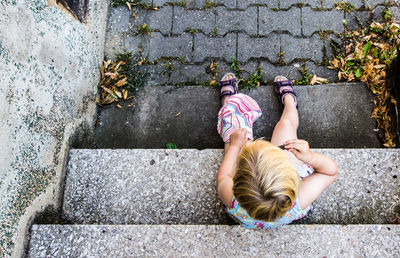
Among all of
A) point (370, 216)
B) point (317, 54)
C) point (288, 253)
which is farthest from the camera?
point (317, 54)

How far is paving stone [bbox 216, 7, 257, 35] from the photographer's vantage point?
285 centimetres

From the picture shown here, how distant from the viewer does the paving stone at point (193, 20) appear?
9.46 feet

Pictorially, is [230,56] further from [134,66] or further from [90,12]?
[90,12]

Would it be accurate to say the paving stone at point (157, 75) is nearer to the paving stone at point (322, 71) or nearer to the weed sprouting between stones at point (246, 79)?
the weed sprouting between stones at point (246, 79)

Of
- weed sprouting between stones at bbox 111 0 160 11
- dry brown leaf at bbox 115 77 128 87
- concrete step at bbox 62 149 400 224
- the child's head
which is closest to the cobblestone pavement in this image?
weed sprouting between stones at bbox 111 0 160 11

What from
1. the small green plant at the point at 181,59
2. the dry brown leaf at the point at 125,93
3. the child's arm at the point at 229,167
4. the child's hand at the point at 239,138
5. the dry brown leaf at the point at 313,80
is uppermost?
the small green plant at the point at 181,59

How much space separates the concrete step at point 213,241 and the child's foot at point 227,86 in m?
1.15

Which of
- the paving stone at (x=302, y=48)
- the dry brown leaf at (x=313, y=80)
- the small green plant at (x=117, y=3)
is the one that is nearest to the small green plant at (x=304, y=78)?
the dry brown leaf at (x=313, y=80)

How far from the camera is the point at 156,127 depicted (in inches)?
105

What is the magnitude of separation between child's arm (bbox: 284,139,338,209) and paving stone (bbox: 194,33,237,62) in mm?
1209

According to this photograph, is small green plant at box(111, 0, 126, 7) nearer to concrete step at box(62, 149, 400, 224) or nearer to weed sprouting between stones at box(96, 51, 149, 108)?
weed sprouting between stones at box(96, 51, 149, 108)

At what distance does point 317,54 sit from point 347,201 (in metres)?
1.33

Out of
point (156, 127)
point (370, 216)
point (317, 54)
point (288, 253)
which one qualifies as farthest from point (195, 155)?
point (317, 54)

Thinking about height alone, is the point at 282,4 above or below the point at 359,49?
above
